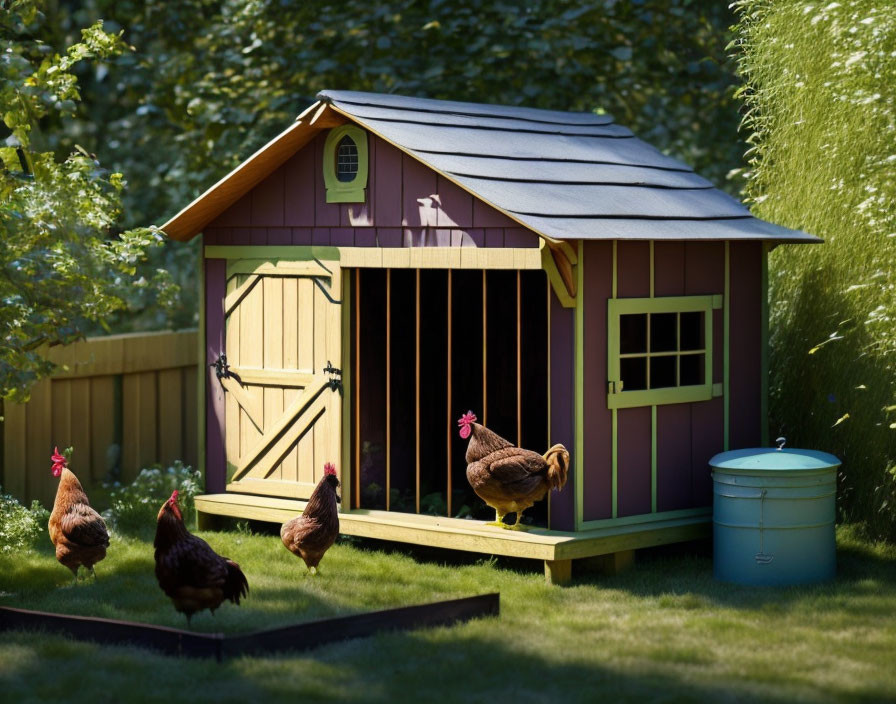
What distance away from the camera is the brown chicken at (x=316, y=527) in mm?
8625

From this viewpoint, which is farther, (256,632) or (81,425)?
(81,425)

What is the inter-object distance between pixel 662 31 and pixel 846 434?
833 centimetres

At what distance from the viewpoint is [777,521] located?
28.8ft

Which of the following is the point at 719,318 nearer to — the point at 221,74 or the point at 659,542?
the point at 659,542

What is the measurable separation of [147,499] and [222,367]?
137 centimetres

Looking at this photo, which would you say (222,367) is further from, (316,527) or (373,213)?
(316,527)

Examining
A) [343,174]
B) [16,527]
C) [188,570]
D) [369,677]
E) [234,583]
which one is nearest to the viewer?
[369,677]

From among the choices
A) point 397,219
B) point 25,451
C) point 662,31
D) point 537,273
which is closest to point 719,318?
point 537,273

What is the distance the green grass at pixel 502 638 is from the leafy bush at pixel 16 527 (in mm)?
210

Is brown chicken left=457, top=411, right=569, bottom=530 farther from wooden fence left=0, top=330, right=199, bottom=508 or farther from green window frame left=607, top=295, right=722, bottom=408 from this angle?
wooden fence left=0, top=330, right=199, bottom=508

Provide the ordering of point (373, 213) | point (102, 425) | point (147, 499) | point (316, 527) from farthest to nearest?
point (102, 425) < point (147, 499) < point (373, 213) < point (316, 527)

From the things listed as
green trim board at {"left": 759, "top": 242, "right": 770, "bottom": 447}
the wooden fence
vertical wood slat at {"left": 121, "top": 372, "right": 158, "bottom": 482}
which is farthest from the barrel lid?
vertical wood slat at {"left": 121, "top": 372, "right": 158, "bottom": 482}

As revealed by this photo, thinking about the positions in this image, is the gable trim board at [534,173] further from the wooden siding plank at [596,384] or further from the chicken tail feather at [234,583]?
the chicken tail feather at [234,583]

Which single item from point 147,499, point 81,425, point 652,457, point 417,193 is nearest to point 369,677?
point 652,457
